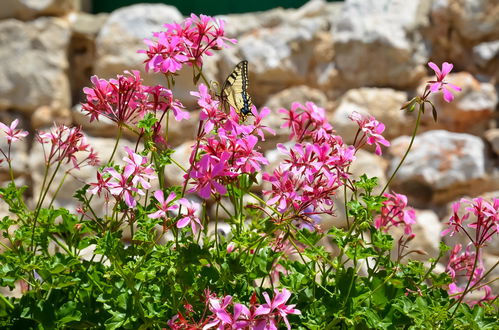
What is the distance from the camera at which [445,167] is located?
109 inches

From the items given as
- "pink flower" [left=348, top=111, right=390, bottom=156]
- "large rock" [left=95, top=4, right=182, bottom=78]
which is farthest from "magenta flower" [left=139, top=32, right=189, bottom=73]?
"large rock" [left=95, top=4, right=182, bottom=78]

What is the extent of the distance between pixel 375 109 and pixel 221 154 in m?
1.89

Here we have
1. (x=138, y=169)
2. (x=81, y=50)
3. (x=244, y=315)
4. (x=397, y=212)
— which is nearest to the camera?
(x=244, y=315)

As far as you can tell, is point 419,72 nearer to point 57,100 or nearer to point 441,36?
point 441,36

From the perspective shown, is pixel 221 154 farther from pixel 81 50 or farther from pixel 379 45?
pixel 81 50

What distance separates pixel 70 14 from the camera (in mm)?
3039

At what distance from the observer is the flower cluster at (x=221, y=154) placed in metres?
1.03

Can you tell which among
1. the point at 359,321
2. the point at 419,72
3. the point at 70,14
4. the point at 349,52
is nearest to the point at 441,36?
the point at 419,72

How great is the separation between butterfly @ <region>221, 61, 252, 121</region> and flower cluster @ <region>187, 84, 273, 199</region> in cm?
20

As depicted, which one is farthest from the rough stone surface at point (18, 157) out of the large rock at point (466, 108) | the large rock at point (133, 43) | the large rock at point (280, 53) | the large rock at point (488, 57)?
the large rock at point (488, 57)

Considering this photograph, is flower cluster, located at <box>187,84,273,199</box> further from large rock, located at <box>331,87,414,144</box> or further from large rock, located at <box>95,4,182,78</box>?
large rock, located at <box>95,4,182,78</box>

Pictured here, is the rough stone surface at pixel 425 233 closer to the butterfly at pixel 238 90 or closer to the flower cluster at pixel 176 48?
the butterfly at pixel 238 90

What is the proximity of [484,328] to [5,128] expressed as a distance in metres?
0.88

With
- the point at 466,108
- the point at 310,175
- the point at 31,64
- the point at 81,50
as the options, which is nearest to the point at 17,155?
the point at 31,64
